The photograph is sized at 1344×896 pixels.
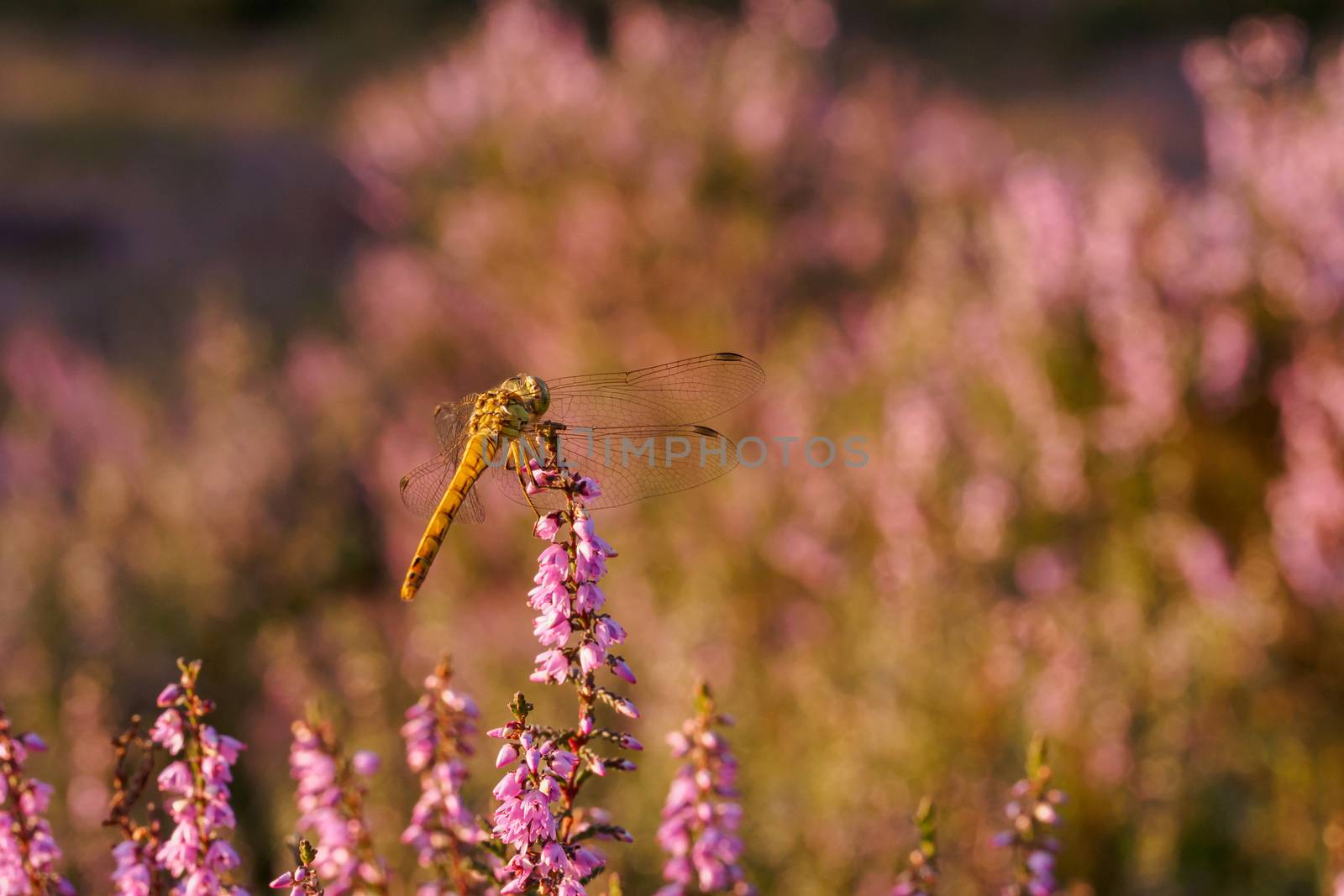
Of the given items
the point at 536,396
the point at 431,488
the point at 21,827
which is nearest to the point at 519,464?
the point at 536,396

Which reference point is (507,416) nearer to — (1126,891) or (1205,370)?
(1126,891)

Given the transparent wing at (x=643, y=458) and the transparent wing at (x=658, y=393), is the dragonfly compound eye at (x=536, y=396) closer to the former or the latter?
the transparent wing at (x=643, y=458)

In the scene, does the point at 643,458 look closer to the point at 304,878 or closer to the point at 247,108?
the point at 304,878

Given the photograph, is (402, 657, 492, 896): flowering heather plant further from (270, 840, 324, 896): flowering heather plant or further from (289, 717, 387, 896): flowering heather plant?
(270, 840, 324, 896): flowering heather plant

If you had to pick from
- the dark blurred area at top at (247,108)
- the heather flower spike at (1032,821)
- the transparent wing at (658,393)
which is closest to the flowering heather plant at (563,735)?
the heather flower spike at (1032,821)

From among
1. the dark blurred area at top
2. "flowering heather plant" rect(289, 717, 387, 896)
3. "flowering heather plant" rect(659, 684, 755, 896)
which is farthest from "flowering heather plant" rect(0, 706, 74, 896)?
the dark blurred area at top

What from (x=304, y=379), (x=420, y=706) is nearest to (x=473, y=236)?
(x=304, y=379)
